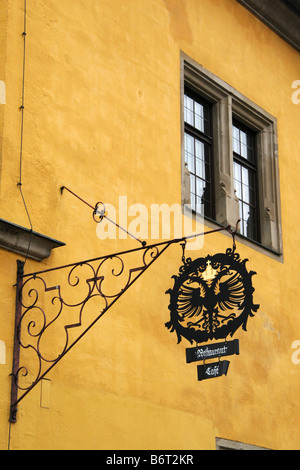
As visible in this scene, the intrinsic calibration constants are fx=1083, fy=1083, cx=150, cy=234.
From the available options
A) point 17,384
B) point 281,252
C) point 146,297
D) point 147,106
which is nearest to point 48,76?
point 147,106

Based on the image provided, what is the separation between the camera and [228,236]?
1255 cm

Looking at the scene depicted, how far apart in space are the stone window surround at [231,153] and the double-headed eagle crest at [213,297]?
211 cm

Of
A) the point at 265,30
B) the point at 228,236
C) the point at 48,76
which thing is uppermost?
the point at 265,30

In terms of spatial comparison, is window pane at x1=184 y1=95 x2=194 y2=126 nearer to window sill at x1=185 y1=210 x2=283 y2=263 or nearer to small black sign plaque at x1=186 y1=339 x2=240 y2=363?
window sill at x1=185 y1=210 x2=283 y2=263

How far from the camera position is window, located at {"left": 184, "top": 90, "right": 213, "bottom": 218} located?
500 inches

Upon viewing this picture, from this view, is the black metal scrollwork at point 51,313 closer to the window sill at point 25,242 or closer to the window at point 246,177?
the window sill at point 25,242

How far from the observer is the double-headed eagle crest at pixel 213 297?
9656mm

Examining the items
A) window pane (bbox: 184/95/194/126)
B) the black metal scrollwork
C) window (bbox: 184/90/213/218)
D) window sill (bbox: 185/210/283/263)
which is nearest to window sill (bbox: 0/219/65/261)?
the black metal scrollwork

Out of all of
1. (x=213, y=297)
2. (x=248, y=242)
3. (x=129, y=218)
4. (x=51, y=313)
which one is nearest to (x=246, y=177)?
(x=248, y=242)

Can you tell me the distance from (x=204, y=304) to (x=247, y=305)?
0.50 metres

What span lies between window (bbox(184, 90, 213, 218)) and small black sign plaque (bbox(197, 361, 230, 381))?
3029mm

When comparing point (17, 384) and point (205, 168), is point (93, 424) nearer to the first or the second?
point (17, 384)

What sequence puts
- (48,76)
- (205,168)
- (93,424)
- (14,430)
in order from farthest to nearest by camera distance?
(205,168) → (48,76) → (93,424) → (14,430)

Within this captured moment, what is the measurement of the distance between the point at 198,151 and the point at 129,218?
7.25 ft
